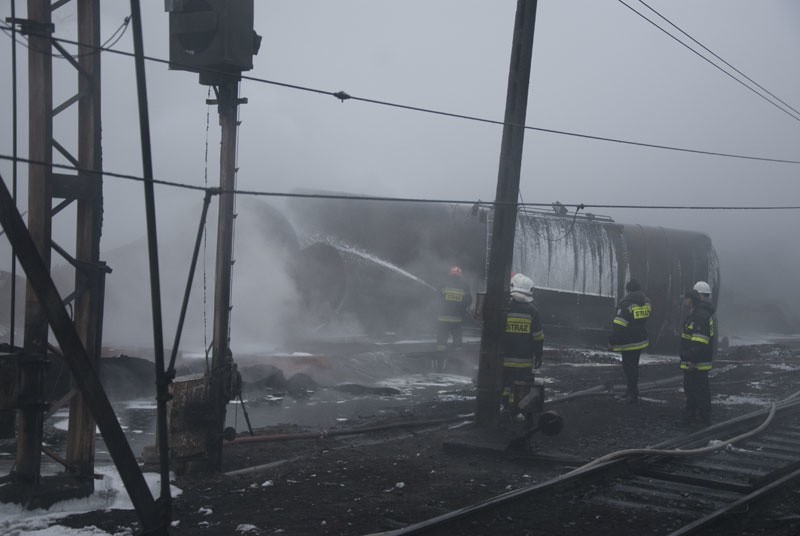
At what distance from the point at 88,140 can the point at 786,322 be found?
33049mm

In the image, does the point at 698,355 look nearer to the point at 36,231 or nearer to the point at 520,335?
the point at 520,335

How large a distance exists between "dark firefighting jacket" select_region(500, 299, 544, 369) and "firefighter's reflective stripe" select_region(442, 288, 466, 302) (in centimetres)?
759

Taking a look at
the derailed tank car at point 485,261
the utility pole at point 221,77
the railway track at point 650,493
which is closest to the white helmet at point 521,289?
the railway track at point 650,493

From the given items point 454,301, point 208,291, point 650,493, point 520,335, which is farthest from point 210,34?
point 208,291

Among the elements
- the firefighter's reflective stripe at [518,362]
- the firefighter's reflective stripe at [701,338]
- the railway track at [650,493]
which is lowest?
the railway track at [650,493]

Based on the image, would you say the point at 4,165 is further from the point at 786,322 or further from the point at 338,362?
the point at 786,322

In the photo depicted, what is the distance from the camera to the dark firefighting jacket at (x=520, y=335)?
951 centimetres

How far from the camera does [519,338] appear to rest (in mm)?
9508

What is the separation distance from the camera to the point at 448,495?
274 inches

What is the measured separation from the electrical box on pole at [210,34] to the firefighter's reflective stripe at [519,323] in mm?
4460

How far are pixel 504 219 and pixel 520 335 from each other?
1465mm

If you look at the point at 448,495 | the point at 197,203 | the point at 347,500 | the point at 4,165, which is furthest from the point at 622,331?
the point at 4,165

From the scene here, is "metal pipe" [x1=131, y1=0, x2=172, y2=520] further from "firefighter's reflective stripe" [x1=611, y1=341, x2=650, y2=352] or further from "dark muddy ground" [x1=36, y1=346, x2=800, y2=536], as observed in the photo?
"firefighter's reflective stripe" [x1=611, y1=341, x2=650, y2=352]

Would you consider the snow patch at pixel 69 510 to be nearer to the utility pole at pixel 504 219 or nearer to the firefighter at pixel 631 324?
the utility pole at pixel 504 219
